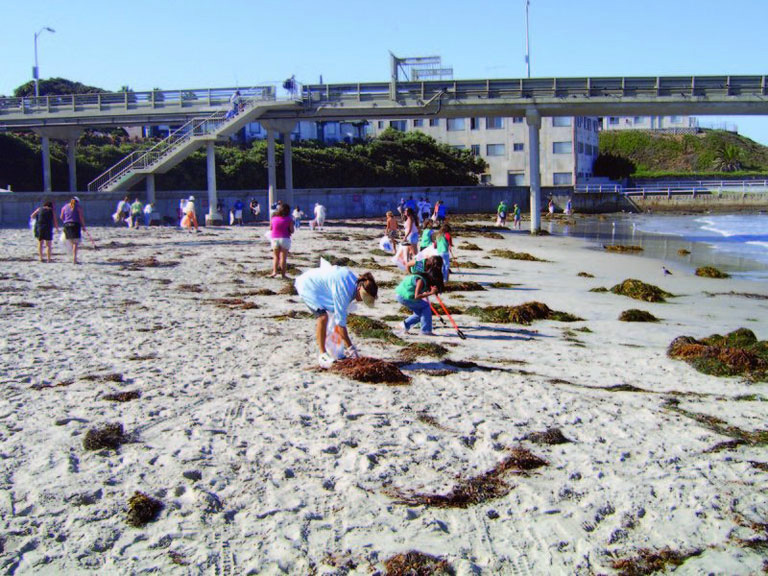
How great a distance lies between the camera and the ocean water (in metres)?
28.8

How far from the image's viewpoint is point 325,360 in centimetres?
966

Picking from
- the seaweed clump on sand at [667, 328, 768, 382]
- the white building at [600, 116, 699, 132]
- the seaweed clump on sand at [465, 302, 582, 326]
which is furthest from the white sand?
the white building at [600, 116, 699, 132]

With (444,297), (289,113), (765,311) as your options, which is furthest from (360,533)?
(289,113)

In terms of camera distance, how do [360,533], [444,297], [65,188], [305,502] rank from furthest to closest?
[65,188] < [444,297] < [305,502] < [360,533]

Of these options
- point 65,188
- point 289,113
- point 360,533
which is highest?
point 289,113

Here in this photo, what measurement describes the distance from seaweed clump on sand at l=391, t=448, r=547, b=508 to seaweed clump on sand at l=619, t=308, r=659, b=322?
8.70 m

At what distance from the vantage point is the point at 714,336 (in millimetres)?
12781

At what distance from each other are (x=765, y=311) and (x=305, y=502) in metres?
14.4

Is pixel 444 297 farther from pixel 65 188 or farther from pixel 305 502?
pixel 65 188

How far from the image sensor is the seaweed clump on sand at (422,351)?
10703 mm

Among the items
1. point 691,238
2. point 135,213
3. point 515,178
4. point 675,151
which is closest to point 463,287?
point 135,213

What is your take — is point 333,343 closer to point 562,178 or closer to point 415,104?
point 415,104

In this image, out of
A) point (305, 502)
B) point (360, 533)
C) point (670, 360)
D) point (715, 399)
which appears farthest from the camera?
point (670, 360)

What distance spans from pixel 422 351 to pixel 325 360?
1777 mm
